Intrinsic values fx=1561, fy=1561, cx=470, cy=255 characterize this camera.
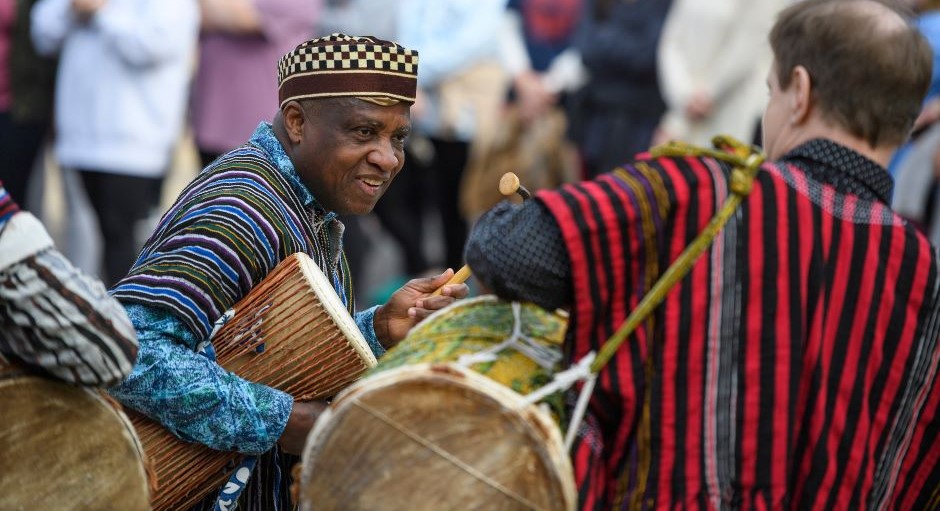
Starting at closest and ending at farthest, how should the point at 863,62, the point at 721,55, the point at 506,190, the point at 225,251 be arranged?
the point at 863,62 < the point at 506,190 < the point at 225,251 < the point at 721,55

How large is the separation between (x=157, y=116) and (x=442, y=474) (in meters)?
5.00

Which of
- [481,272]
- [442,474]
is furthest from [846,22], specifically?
[442,474]

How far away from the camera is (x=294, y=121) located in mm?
3773

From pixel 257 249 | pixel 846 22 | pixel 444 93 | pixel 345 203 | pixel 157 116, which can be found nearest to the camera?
pixel 846 22

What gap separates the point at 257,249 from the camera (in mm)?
3451

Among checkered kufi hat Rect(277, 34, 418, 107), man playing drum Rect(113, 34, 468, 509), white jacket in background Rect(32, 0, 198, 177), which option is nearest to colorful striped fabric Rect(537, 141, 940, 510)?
man playing drum Rect(113, 34, 468, 509)

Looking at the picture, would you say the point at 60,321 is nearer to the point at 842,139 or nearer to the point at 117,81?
the point at 842,139

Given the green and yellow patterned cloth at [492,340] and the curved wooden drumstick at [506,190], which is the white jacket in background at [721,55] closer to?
the curved wooden drumstick at [506,190]

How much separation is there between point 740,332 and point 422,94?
598cm

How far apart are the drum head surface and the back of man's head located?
0.86 meters

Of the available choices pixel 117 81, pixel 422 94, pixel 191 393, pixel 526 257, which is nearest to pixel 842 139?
pixel 526 257

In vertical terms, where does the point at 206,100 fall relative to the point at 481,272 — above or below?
below

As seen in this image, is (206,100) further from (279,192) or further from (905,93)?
(905,93)

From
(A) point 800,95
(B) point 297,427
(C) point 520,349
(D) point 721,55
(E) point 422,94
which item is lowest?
(E) point 422,94
